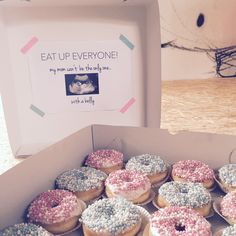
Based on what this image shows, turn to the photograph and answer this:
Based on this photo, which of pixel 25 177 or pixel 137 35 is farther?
pixel 137 35

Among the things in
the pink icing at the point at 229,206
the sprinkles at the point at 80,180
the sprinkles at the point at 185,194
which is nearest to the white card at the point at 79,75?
the sprinkles at the point at 80,180

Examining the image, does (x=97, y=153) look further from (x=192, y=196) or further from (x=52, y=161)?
(x=192, y=196)

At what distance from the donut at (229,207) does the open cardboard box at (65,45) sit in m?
0.32

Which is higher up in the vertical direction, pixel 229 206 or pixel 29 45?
pixel 29 45

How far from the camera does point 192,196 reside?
90cm

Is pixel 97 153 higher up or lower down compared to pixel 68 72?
lower down

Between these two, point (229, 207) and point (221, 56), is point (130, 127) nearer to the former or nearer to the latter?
point (229, 207)

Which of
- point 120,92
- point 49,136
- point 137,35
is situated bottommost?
point 49,136

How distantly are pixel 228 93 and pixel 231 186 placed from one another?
0.91 m

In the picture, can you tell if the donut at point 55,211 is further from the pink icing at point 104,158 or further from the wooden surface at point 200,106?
the wooden surface at point 200,106

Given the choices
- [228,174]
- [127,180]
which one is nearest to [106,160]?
[127,180]

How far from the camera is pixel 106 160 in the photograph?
1070 mm

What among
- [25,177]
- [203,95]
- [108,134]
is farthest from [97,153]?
[203,95]

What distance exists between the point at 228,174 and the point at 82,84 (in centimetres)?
50
